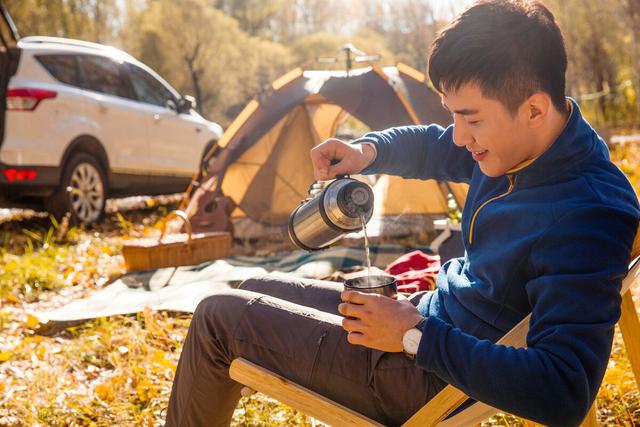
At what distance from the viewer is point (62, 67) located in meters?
6.13

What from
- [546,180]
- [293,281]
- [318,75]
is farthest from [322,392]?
[318,75]

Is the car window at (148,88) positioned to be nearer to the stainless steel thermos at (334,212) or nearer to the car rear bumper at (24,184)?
the car rear bumper at (24,184)

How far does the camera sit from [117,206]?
7961 millimetres

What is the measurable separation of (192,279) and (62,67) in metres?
2.90

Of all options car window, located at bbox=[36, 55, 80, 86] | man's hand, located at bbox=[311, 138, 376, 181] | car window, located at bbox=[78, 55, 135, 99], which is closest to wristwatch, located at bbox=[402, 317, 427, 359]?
man's hand, located at bbox=[311, 138, 376, 181]

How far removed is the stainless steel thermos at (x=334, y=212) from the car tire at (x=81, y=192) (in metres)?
4.33

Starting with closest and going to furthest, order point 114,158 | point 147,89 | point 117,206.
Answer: point 114,158, point 147,89, point 117,206

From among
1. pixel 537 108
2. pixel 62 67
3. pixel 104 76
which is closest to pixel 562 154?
pixel 537 108

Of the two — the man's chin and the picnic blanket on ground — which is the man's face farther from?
the picnic blanket on ground

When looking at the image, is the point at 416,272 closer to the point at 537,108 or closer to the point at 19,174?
the point at 537,108

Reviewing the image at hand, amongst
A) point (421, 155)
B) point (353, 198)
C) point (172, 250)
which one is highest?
point (421, 155)

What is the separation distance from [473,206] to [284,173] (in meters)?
4.35

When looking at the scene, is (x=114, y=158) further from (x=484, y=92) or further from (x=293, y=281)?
(x=484, y=92)

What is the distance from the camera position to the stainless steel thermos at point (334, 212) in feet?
6.43
